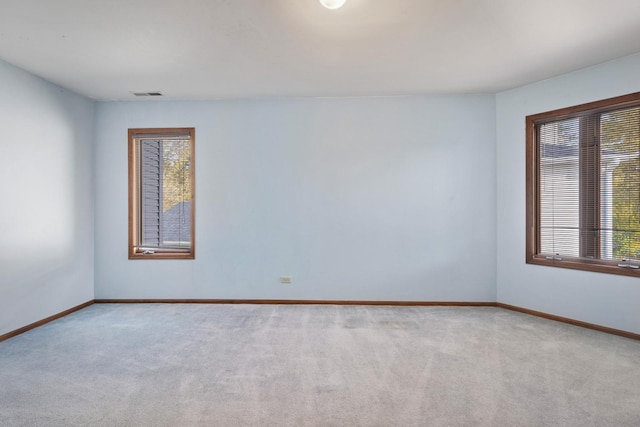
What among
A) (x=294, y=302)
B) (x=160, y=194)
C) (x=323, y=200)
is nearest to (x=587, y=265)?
(x=323, y=200)

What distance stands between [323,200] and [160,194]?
2.22 metres

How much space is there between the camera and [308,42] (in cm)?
298

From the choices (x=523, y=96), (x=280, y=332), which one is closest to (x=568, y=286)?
(x=523, y=96)

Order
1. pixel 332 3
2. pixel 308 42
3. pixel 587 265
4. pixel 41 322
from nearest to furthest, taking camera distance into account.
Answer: pixel 332 3 → pixel 308 42 → pixel 587 265 → pixel 41 322

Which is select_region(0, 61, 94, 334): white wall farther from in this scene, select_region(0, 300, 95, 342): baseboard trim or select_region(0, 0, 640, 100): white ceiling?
select_region(0, 0, 640, 100): white ceiling

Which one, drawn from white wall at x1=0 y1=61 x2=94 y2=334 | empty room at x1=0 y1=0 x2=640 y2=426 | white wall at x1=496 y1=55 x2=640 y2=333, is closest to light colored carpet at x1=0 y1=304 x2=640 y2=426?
empty room at x1=0 y1=0 x2=640 y2=426

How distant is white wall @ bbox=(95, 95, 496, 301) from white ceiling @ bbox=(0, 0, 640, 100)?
0.46 metres

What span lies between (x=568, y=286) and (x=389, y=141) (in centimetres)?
259

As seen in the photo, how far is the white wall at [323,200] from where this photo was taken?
14.6ft

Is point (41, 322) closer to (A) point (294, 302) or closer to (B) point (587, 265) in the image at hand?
(A) point (294, 302)

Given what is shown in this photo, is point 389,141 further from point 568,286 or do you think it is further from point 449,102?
point 568,286

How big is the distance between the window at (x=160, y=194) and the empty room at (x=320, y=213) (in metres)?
0.03

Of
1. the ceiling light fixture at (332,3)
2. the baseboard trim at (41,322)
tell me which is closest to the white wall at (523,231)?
the ceiling light fixture at (332,3)

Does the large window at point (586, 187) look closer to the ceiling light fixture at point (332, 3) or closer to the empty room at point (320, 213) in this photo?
the empty room at point (320, 213)
